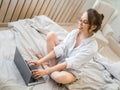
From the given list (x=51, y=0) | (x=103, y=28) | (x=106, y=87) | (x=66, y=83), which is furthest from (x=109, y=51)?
(x=66, y=83)

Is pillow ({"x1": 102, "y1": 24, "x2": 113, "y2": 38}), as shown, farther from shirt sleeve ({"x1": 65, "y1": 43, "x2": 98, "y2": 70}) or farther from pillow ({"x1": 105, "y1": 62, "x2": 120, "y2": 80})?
shirt sleeve ({"x1": 65, "y1": 43, "x2": 98, "y2": 70})

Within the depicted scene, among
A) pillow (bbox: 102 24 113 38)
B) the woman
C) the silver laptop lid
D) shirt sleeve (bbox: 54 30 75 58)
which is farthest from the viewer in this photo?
pillow (bbox: 102 24 113 38)

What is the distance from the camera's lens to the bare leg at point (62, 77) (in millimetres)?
1348

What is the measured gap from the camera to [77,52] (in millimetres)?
1440

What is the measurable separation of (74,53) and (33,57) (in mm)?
329

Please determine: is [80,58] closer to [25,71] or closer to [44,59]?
[44,59]

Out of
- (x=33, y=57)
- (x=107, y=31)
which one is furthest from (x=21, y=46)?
(x=107, y=31)

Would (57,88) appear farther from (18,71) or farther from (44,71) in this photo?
(18,71)

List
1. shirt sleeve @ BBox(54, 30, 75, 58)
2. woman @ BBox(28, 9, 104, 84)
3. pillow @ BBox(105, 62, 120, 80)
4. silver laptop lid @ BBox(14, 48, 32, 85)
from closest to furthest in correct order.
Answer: silver laptop lid @ BBox(14, 48, 32, 85) < woman @ BBox(28, 9, 104, 84) < shirt sleeve @ BBox(54, 30, 75, 58) < pillow @ BBox(105, 62, 120, 80)

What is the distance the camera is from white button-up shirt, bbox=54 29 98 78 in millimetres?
1389

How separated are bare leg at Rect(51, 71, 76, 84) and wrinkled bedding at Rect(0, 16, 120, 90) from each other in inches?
1.6

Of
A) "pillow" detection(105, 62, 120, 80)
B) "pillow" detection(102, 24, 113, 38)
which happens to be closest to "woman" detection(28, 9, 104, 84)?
"pillow" detection(105, 62, 120, 80)

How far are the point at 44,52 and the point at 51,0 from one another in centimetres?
106

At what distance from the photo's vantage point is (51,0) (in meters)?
2.48
